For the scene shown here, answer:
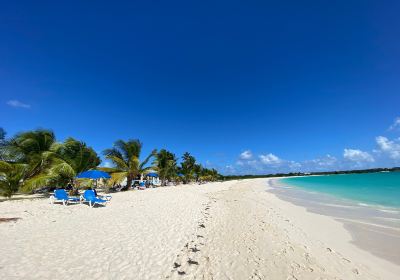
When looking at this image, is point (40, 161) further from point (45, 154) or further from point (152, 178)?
point (152, 178)

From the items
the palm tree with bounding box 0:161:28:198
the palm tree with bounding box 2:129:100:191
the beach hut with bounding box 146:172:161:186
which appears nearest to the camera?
the palm tree with bounding box 0:161:28:198

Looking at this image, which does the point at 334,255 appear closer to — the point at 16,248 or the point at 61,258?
the point at 61,258

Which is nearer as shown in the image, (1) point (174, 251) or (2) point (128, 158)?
(1) point (174, 251)

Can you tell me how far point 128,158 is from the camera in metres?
21.9

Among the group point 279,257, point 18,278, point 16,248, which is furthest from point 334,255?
point 16,248

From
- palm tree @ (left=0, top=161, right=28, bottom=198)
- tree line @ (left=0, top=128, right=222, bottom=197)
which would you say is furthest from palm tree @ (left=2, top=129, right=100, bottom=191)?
palm tree @ (left=0, top=161, right=28, bottom=198)

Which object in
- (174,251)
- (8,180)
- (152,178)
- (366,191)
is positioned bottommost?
(174,251)

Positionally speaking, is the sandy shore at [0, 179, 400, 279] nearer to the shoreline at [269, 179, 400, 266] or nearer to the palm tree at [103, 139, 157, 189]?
the shoreline at [269, 179, 400, 266]

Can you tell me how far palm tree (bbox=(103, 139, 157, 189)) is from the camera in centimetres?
2072

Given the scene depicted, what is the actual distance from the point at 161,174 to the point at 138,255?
1148 inches

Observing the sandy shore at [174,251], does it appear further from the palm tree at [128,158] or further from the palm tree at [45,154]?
the palm tree at [128,158]

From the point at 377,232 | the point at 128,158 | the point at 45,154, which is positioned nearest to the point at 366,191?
the point at 377,232

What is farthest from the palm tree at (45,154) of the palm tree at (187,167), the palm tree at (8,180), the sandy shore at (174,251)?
the palm tree at (187,167)

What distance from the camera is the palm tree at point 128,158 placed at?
2072cm
